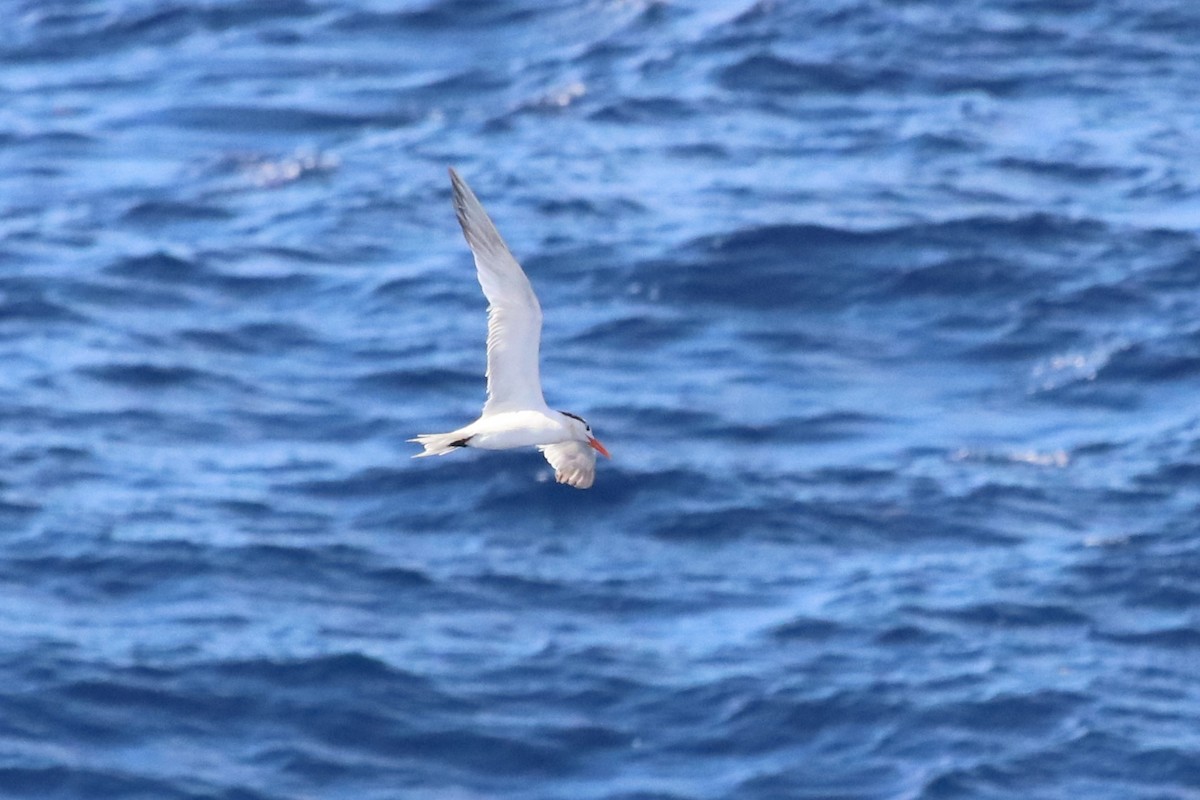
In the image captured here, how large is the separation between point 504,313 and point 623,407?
44.9 ft

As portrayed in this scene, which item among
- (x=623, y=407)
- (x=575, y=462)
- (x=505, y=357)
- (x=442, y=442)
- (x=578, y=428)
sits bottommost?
(x=623, y=407)

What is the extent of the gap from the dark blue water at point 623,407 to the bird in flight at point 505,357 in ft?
27.7

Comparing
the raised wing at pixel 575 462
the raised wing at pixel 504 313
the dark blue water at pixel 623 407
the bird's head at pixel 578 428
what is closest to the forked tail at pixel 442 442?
the raised wing at pixel 504 313

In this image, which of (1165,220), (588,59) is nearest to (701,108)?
(588,59)

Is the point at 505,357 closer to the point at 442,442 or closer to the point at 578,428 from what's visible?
the point at 442,442

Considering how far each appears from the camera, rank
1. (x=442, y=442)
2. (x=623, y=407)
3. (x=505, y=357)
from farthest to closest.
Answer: (x=623, y=407) < (x=505, y=357) < (x=442, y=442)

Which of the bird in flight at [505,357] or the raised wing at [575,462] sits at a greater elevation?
the bird in flight at [505,357]

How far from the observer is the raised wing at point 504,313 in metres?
15.0

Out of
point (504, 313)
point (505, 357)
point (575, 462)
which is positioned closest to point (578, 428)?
point (575, 462)

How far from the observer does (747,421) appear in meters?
28.8

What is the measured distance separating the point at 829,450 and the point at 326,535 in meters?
6.64

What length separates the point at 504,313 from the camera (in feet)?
50.0

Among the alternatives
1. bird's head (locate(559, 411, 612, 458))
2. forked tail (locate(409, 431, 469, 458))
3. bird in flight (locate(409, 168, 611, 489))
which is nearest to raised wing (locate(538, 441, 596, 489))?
bird's head (locate(559, 411, 612, 458))

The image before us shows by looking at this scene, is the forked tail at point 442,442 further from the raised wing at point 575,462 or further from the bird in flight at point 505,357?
the raised wing at point 575,462
